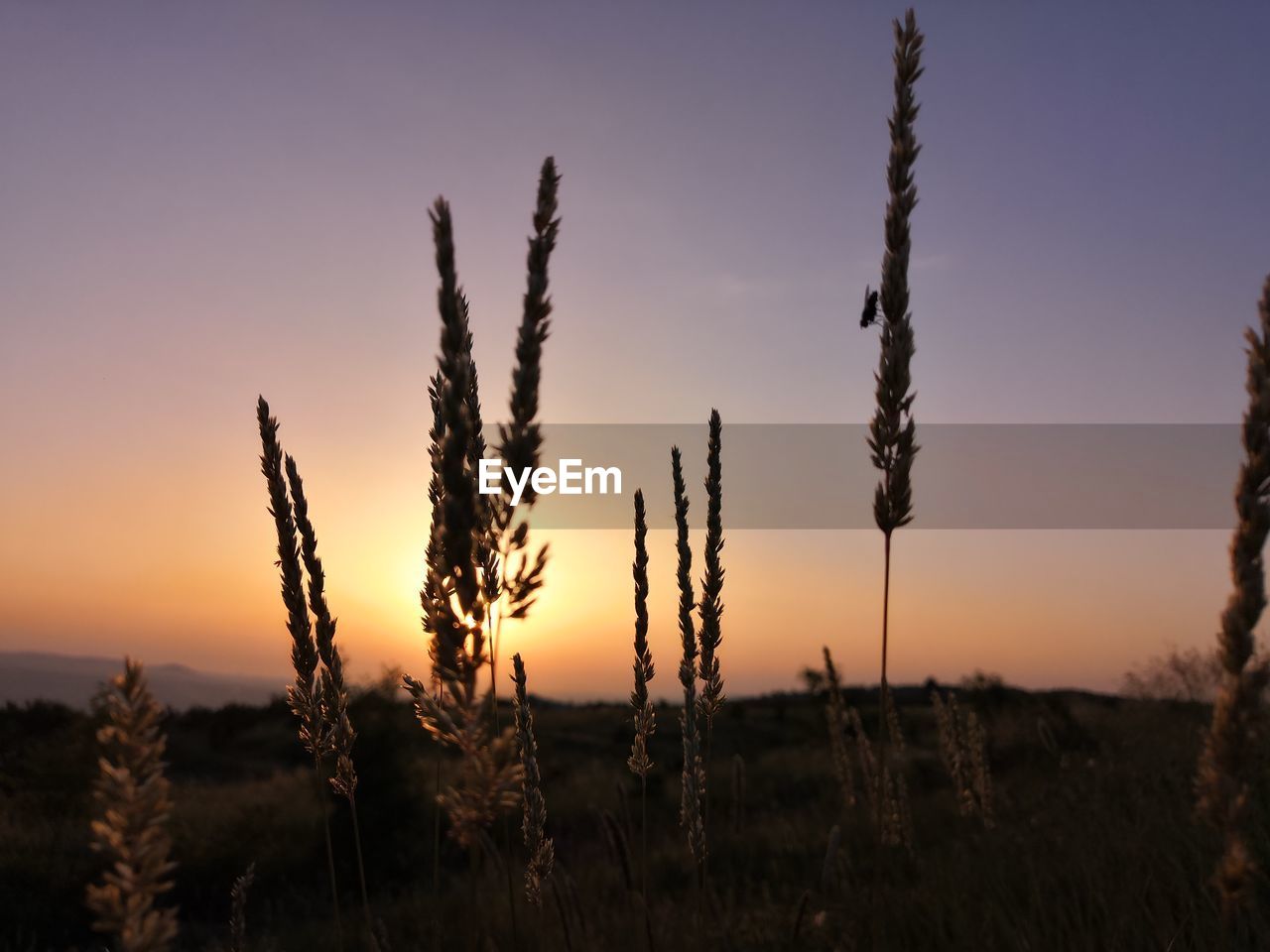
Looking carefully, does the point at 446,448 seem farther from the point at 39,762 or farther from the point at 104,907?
the point at 39,762

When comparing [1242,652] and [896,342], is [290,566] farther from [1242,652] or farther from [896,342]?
[1242,652]

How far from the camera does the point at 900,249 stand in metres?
1.98

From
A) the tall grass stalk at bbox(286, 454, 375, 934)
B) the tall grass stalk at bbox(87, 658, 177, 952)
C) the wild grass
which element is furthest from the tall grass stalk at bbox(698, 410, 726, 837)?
the tall grass stalk at bbox(87, 658, 177, 952)

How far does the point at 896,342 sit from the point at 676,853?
41.4ft

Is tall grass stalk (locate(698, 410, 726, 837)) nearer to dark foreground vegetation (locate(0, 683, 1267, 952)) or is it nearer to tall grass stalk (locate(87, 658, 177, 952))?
dark foreground vegetation (locate(0, 683, 1267, 952))

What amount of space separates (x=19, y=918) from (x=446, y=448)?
13759 mm

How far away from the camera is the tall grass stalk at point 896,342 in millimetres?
1972

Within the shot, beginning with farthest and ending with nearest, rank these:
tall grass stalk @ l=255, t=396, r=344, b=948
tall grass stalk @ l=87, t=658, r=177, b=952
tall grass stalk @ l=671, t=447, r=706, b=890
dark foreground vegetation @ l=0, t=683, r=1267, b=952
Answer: dark foreground vegetation @ l=0, t=683, r=1267, b=952 < tall grass stalk @ l=671, t=447, r=706, b=890 < tall grass stalk @ l=255, t=396, r=344, b=948 < tall grass stalk @ l=87, t=658, r=177, b=952

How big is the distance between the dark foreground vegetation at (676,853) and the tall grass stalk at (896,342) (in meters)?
0.82

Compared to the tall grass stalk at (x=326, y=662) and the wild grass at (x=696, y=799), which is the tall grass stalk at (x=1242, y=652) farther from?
the tall grass stalk at (x=326, y=662)

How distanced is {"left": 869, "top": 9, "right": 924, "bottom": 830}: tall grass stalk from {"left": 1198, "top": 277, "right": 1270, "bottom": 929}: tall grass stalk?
610 mm

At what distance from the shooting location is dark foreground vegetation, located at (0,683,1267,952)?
4.04m

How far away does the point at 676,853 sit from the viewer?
13.2m

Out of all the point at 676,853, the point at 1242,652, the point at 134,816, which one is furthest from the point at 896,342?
the point at 676,853
